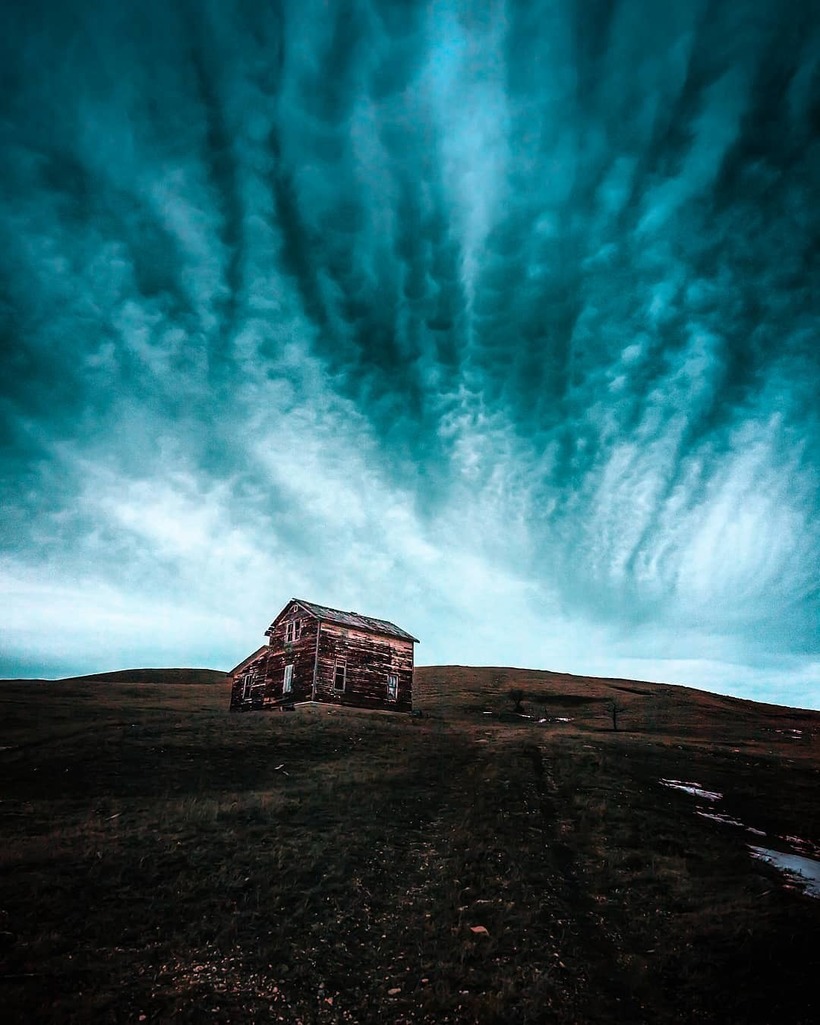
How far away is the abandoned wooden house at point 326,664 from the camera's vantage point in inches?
1535

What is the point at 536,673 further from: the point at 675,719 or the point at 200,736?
the point at 200,736

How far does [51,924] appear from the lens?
9.68m

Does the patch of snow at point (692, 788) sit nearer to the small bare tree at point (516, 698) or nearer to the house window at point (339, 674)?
the house window at point (339, 674)

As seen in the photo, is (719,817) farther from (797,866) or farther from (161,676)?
(161,676)

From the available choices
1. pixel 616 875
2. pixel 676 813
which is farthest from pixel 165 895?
pixel 676 813

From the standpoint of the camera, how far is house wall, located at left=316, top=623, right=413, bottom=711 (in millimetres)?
38844

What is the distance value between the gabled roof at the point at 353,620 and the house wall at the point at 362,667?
1.38 feet

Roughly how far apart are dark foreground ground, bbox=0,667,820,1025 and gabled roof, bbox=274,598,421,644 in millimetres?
15027

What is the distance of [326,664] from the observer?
38.9m

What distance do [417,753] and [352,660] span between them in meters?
14.6

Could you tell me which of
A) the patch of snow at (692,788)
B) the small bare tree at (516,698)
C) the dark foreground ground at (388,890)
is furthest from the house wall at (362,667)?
the patch of snow at (692,788)

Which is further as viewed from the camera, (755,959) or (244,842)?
(244,842)

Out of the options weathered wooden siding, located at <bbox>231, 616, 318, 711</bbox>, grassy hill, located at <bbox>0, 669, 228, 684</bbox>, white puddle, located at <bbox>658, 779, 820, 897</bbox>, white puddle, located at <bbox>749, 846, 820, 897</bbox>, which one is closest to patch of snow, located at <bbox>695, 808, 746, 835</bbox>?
white puddle, located at <bbox>658, 779, 820, 897</bbox>

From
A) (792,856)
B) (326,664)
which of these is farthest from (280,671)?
(792,856)
